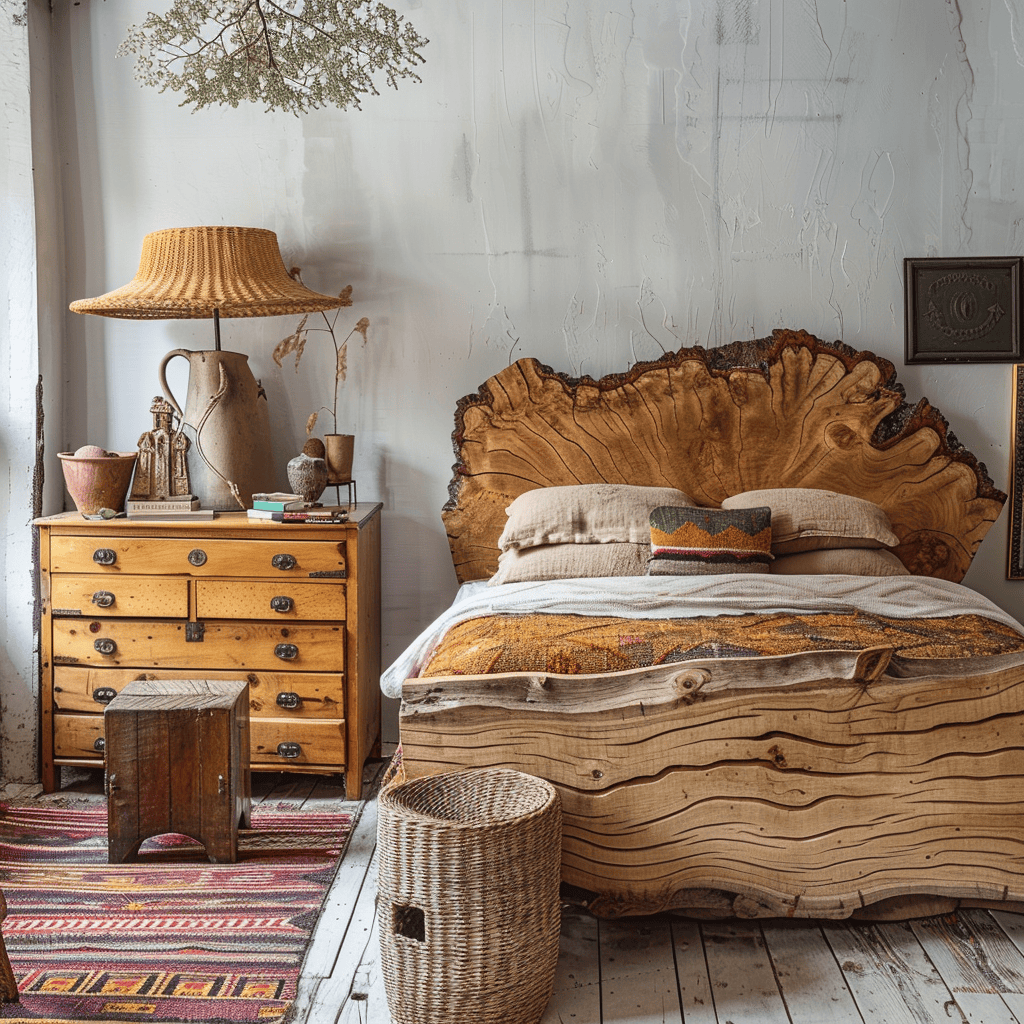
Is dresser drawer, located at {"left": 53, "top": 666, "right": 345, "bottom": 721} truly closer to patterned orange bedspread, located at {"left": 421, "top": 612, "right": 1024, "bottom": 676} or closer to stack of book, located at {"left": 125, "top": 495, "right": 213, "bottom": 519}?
stack of book, located at {"left": 125, "top": 495, "right": 213, "bottom": 519}

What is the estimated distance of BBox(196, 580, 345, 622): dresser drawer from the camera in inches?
110

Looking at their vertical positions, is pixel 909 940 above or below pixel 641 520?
below

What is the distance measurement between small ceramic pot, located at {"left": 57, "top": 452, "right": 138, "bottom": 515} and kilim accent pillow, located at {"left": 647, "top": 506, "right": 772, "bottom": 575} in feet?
5.17

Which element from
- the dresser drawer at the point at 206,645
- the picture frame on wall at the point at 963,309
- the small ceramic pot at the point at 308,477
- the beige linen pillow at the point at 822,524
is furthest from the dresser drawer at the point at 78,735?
the picture frame on wall at the point at 963,309

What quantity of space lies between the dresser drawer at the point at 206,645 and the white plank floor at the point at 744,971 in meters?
0.78

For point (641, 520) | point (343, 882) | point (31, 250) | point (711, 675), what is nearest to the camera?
point (711, 675)

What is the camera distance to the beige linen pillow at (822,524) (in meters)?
2.78

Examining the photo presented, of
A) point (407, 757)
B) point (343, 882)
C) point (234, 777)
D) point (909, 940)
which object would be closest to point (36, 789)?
point (234, 777)

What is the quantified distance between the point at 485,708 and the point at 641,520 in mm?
1043

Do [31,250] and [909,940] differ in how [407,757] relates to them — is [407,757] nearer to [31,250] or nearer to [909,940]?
[909,940]

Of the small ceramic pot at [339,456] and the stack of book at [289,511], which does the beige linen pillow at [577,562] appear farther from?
the small ceramic pot at [339,456]

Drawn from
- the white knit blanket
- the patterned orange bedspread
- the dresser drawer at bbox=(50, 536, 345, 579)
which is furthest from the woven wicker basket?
the dresser drawer at bbox=(50, 536, 345, 579)

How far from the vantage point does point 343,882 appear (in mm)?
2289

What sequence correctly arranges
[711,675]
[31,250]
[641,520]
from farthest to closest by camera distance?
1. [31,250]
2. [641,520]
3. [711,675]
